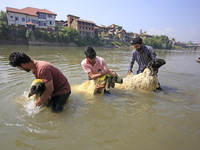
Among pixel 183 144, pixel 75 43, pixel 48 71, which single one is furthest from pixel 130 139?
pixel 75 43

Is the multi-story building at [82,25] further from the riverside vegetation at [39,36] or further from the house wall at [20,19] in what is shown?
the house wall at [20,19]

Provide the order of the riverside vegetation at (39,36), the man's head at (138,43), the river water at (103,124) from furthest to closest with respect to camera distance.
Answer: the riverside vegetation at (39,36)
the man's head at (138,43)
the river water at (103,124)

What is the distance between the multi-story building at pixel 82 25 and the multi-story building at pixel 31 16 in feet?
28.3

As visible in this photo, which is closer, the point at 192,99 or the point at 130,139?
the point at 130,139

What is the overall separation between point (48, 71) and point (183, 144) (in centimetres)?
267

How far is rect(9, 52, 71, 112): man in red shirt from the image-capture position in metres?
2.28

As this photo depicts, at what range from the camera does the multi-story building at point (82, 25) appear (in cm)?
5091

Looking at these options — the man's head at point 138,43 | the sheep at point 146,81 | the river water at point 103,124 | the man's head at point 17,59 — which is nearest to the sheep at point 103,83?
the river water at point 103,124

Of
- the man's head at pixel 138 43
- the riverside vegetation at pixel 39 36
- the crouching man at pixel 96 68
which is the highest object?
the riverside vegetation at pixel 39 36

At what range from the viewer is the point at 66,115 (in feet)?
9.56

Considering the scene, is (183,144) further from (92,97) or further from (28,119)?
(28,119)

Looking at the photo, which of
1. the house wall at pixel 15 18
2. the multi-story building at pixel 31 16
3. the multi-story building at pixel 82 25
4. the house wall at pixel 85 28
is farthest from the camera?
the house wall at pixel 85 28

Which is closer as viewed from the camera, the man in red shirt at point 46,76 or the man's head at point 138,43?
the man in red shirt at point 46,76

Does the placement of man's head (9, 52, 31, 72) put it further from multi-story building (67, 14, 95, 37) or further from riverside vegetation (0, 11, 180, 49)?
multi-story building (67, 14, 95, 37)
